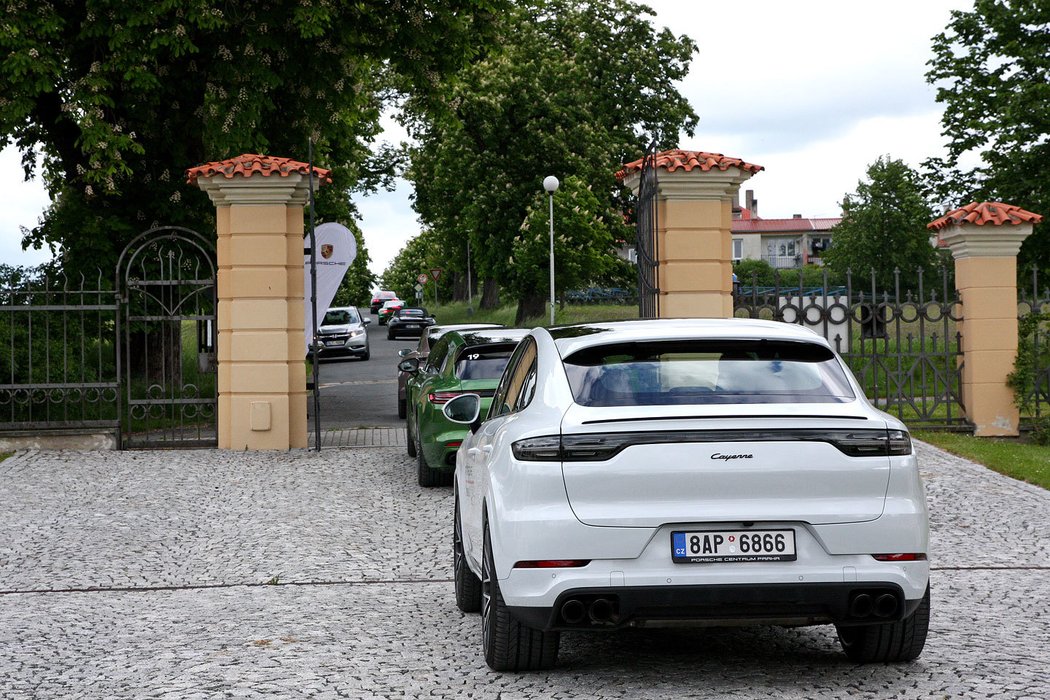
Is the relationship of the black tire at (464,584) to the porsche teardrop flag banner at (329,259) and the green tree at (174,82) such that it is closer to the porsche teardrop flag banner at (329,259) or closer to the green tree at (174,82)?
the porsche teardrop flag banner at (329,259)

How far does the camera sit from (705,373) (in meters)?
5.68

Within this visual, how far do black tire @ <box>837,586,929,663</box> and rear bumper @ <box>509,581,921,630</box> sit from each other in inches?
16.9

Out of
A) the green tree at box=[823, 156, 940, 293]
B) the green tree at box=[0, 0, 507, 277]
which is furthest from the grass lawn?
the green tree at box=[823, 156, 940, 293]

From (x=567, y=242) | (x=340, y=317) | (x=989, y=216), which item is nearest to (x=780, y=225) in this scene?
(x=567, y=242)

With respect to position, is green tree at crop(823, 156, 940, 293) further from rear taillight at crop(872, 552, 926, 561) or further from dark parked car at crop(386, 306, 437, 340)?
rear taillight at crop(872, 552, 926, 561)

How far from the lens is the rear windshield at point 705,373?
552cm

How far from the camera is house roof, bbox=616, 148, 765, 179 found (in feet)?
53.5

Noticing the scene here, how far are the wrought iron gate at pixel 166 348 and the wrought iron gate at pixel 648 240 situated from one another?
5133 millimetres

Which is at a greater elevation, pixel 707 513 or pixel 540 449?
pixel 540 449

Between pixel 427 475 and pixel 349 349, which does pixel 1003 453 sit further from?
pixel 349 349

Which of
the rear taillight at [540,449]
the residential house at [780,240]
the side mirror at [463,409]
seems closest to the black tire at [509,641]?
the rear taillight at [540,449]

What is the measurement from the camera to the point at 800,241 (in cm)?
13375

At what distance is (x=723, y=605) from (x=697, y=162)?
38.1 feet

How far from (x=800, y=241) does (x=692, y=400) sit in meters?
131
